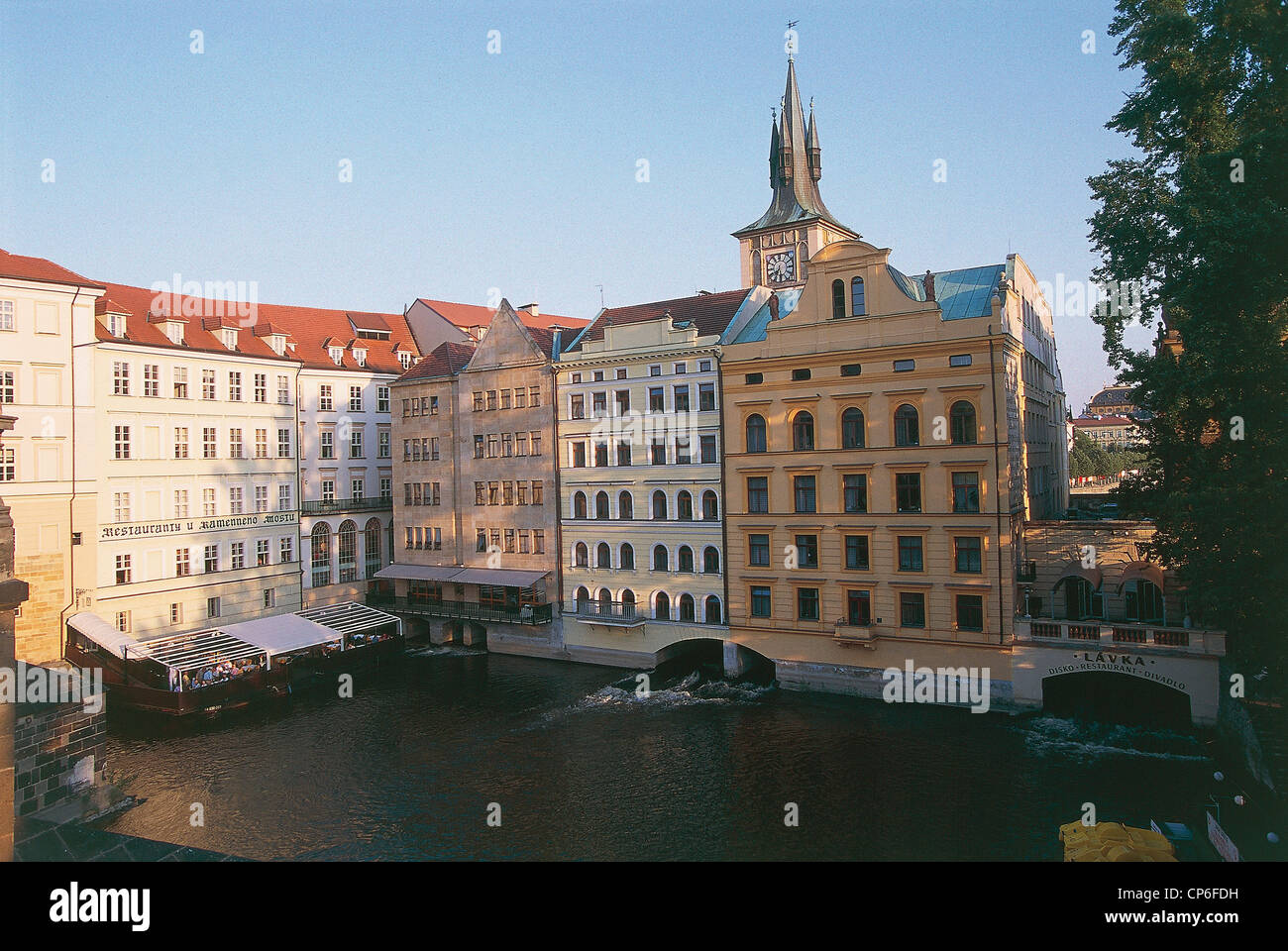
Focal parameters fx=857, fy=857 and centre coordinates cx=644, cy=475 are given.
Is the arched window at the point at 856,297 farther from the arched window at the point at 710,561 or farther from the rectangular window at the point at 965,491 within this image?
the arched window at the point at 710,561

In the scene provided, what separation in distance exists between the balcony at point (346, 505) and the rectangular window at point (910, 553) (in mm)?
35082

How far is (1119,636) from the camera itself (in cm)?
3431

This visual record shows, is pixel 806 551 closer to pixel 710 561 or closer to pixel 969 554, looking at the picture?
pixel 710 561

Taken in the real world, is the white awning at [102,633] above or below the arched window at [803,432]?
below

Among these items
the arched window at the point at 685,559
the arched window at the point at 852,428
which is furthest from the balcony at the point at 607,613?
the arched window at the point at 852,428

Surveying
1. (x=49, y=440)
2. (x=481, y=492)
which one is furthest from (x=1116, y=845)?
(x=49, y=440)

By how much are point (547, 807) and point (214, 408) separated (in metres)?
36.1

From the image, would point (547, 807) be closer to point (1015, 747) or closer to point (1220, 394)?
point (1015, 747)

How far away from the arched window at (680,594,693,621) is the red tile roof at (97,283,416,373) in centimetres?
3032

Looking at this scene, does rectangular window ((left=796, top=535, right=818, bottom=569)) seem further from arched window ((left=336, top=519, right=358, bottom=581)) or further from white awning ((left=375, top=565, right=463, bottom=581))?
arched window ((left=336, top=519, right=358, bottom=581))

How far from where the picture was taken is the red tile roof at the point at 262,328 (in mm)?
51062

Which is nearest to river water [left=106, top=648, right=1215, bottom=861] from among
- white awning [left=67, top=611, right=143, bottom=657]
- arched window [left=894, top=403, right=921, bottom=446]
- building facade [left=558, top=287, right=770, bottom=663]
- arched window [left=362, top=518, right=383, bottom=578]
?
white awning [left=67, top=611, right=143, bottom=657]

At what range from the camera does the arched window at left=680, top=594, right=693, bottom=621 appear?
4534 centimetres

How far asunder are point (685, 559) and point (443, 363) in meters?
22.2
